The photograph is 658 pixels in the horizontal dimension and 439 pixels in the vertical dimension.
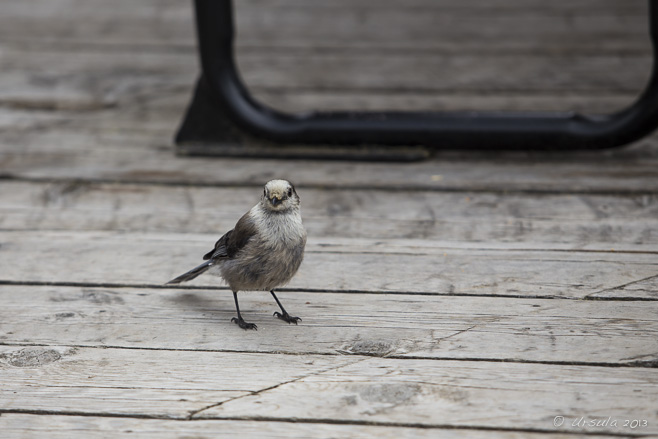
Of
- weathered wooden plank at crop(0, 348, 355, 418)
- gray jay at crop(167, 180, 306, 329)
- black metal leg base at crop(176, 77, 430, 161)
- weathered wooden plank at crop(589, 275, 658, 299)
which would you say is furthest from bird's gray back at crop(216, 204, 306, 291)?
black metal leg base at crop(176, 77, 430, 161)

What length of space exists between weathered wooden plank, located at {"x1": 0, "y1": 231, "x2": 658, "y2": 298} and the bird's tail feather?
0.36 feet

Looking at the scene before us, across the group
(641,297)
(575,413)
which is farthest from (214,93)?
(575,413)

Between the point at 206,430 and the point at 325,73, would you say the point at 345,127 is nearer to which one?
the point at 325,73

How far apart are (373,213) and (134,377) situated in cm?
129

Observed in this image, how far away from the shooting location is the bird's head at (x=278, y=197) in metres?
2.27

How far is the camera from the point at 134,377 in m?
2.00

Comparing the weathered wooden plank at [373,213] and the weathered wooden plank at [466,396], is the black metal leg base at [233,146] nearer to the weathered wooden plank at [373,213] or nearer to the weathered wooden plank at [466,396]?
the weathered wooden plank at [373,213]

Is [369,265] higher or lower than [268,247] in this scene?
lower

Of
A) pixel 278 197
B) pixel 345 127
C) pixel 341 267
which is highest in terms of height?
pixel 278 197

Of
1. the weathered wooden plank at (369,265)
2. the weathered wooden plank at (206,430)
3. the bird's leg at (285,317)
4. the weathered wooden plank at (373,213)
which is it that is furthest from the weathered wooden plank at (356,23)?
the weathered wooden plank at (206,430)

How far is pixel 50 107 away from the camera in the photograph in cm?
440

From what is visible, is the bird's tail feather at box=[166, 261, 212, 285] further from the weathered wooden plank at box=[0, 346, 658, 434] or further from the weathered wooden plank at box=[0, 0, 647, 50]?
the weathered wooden plank at box=[0, 0, 647, 50]

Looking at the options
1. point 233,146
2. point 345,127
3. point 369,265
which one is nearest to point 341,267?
point 369,265

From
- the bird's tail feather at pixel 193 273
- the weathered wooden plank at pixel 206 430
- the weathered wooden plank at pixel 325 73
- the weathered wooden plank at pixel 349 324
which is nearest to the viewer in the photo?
the weathered wooden plank at pixel 206 430
